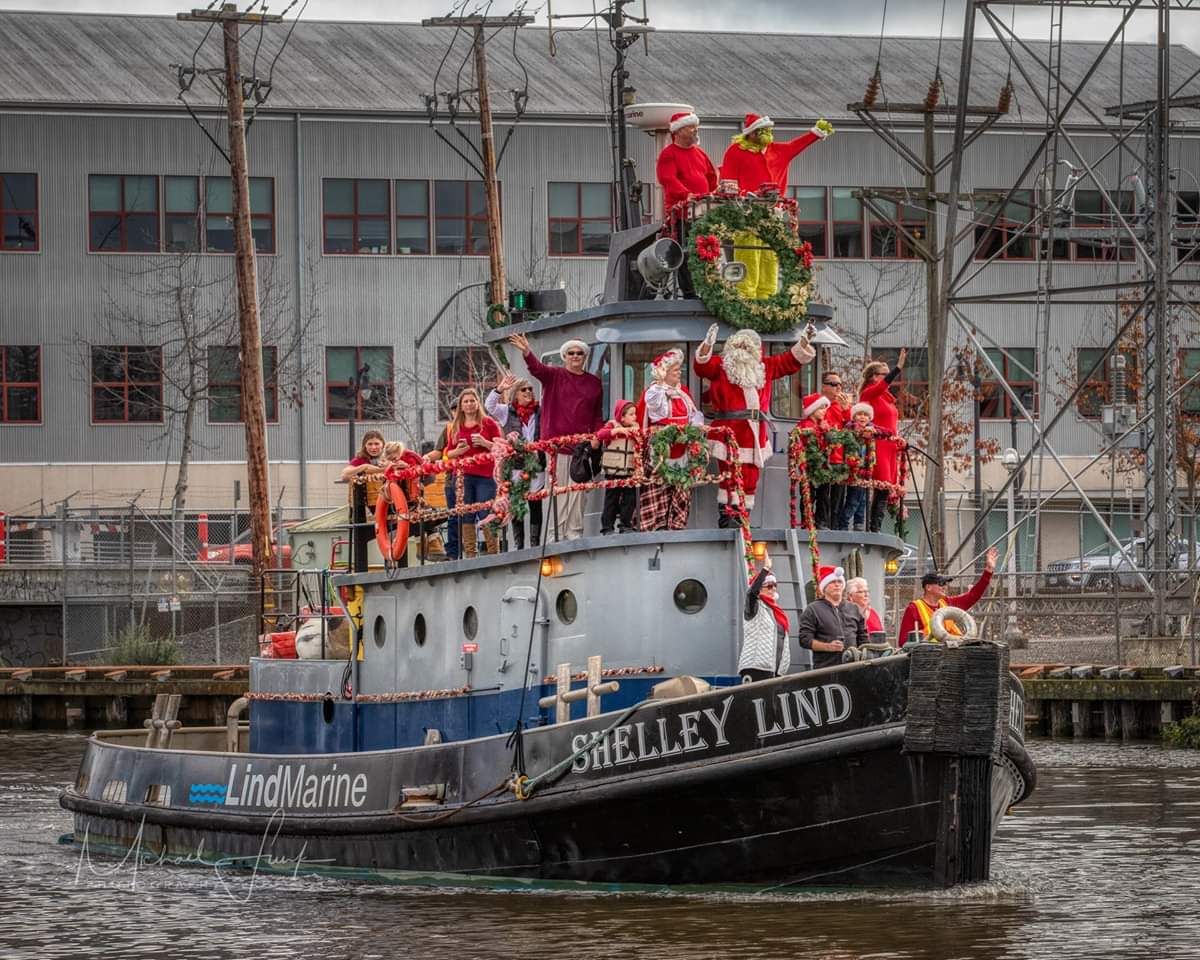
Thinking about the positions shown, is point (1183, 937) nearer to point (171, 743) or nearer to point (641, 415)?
point (641, 415)

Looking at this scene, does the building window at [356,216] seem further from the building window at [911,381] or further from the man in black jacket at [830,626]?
the man in black jacket at [830,626]

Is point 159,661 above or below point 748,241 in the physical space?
below

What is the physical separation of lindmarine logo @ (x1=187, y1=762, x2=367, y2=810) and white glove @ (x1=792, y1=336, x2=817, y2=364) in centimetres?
476

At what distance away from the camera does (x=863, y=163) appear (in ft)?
193

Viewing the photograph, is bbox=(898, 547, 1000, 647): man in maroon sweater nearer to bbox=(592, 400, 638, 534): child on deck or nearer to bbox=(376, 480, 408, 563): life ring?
bbox=(592, 400, 638, 534): child on deck

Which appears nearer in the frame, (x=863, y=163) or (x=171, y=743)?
(x=171, y=743)

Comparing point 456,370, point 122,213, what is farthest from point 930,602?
point 122,213

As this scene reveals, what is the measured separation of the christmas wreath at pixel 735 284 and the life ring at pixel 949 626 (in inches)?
128

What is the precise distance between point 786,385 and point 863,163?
40.2 metres

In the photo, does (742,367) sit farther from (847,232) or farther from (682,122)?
(847,232)

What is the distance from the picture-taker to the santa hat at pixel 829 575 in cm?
1773

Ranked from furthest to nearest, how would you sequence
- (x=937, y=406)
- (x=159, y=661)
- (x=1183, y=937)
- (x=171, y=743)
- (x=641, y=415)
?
(x=159, y=661)
(x=937, y=406)
(x=171, y=743)
(x=641, y=415)
(x=1183, y=937)

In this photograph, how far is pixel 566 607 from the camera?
18.5 m

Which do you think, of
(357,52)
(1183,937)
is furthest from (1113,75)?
(1183,937)
